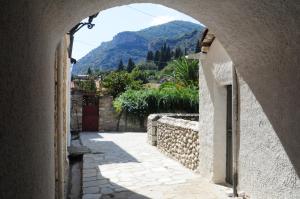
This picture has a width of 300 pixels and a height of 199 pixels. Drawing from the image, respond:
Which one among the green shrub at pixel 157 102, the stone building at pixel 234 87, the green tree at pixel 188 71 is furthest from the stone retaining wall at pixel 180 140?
the green tree at pixel 188 71

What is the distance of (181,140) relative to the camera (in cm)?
986

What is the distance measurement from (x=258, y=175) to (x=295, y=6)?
251 cm

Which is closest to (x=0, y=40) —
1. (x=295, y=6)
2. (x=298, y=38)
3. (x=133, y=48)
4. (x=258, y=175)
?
(x=295, y=6)

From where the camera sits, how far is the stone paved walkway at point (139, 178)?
6637mm

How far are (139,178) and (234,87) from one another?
11.1 ft

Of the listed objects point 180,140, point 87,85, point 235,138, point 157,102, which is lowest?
point 180,140

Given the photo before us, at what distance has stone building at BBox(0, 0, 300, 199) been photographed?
149 cm

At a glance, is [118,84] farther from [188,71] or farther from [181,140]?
[181,140]

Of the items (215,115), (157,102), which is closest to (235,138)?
(215,115)

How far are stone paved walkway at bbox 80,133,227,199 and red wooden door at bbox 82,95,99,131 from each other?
845 cm

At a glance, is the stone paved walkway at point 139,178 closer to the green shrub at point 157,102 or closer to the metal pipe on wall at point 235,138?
the metal pipe on wall at point 235,138

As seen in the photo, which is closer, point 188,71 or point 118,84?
point 188,71

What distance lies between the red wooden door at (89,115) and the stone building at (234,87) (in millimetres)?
15576

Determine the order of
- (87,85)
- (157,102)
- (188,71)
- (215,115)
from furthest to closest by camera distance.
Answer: (87,85) → (188,71) → (157,102) → (215,115)
